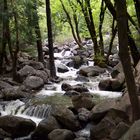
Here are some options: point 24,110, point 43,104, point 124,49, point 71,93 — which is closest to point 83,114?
point 43,104

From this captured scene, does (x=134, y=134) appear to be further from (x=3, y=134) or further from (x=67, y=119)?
Answer: (x=3, y=134)

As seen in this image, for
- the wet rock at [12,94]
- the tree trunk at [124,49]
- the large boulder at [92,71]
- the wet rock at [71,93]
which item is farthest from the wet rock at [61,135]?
the large boulder at [92,71]

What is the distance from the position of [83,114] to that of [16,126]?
6.44ft

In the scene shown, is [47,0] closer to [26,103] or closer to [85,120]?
[26,103]

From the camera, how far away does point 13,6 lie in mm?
14984

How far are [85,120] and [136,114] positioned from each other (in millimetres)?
2583

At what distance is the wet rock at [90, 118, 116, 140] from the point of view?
8.29 meters

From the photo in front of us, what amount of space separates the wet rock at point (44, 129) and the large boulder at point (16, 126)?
0.38 meters

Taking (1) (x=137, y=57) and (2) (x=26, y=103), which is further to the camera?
(1) (x=137, y=57)

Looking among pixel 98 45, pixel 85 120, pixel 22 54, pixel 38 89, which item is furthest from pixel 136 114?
pixel 22 54

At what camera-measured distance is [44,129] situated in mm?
9133

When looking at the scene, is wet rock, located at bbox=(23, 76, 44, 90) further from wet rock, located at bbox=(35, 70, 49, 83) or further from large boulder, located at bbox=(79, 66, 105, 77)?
large boulder, located at bbox=(79, 66, 105, 77)

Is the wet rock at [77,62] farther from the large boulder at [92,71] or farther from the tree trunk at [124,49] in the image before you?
the tree trunk at [124,49]

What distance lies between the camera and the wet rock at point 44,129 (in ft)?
29.9
